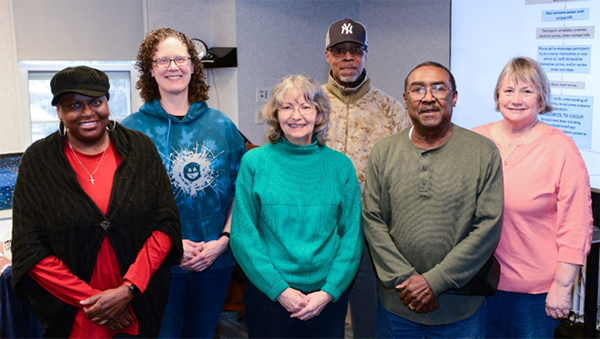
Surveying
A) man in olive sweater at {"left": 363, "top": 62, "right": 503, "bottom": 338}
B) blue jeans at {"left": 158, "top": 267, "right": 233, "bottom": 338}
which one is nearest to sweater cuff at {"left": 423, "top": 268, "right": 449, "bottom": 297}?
man in olive sweater at {"left": 363, "top": 62, "right": 503, "bottom": 338}

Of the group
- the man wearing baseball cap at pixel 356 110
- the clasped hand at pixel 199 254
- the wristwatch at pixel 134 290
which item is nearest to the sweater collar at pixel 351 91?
the man wearing baseball cap at pixel 356 110

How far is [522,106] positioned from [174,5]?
2998mm

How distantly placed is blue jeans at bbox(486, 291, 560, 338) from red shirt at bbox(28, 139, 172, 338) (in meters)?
1.19

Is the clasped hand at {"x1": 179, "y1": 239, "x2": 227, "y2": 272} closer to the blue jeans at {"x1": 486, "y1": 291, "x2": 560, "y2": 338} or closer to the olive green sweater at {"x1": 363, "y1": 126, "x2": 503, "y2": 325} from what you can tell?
the olive green sweater at {"x1": 363, "y1": 126, "x2": 503, "y2": 325}

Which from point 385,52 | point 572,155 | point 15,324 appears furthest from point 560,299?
point 385,52

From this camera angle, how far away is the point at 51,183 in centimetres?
165

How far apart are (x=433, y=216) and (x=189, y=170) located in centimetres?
87

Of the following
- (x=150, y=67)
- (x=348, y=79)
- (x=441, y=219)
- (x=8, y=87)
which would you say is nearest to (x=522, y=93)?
(x=441, y=219)

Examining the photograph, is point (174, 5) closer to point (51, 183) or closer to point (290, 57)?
point (290, 57)

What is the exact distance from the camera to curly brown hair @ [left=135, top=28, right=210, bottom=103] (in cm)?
203

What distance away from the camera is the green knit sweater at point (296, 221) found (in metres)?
1.85

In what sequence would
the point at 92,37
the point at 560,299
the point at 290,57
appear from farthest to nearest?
the point at 290,57, the point at 92,37, the point at 560,299

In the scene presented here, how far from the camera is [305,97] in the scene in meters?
1.89

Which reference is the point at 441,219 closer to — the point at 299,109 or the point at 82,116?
the point at 299,109
